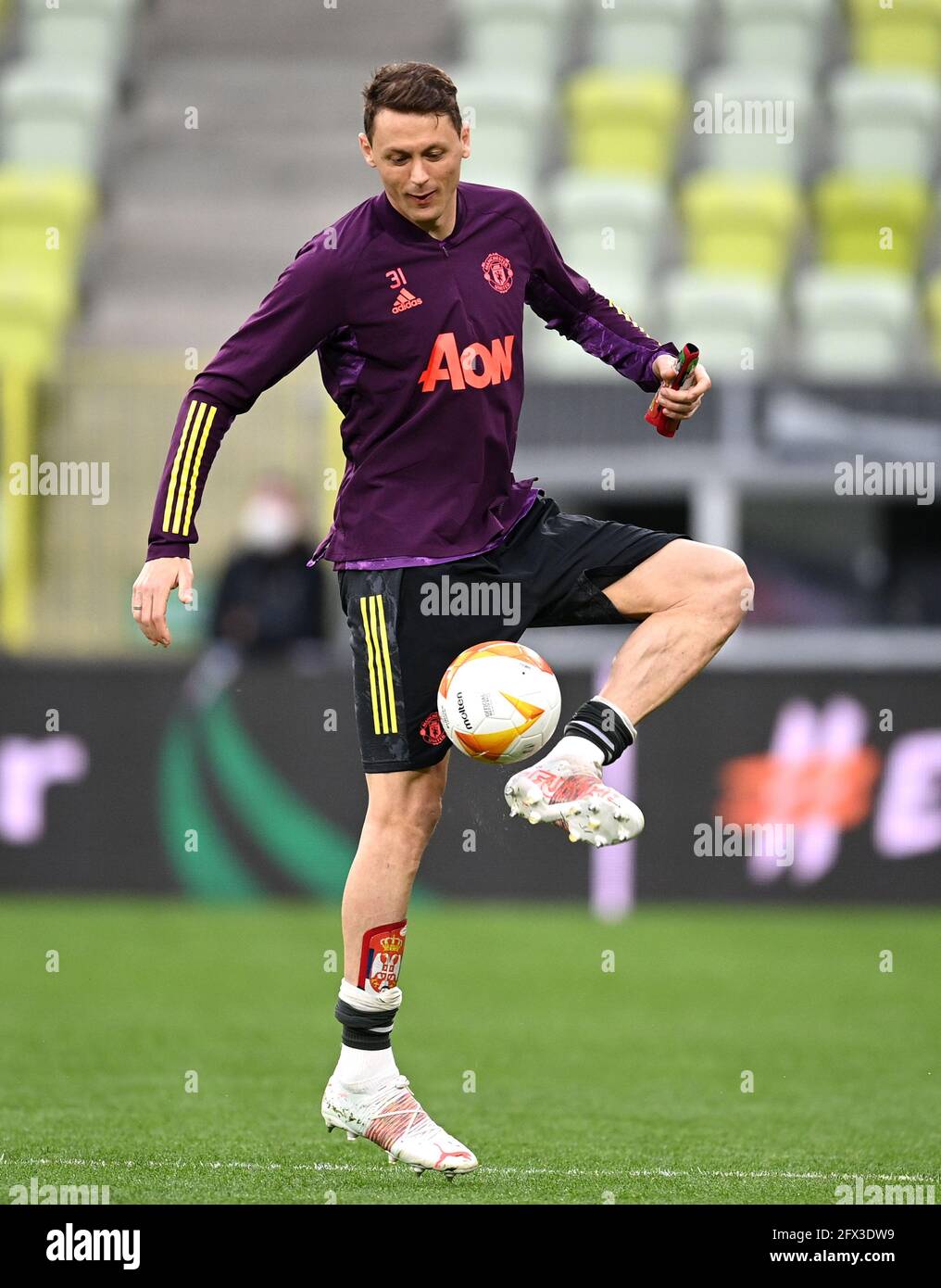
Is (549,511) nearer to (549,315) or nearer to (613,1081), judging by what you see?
(549,315)

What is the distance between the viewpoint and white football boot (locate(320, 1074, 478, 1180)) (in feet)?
16.9

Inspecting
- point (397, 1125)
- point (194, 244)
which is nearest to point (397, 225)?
point (397, 1125)

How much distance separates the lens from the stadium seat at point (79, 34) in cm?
1778

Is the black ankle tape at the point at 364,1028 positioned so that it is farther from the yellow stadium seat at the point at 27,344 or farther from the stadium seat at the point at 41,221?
the stadium seat at the point at 41,221

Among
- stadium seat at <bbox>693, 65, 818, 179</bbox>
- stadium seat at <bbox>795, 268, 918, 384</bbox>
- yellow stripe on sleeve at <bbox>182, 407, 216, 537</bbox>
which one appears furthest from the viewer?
stadium seat at <bbox>693, 65, 818, 179</bbox>

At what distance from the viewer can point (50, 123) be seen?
56.0 feet

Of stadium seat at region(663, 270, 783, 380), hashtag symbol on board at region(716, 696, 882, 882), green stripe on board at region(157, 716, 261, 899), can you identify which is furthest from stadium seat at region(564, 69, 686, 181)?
green stripe on board at region(157, 716, 261, 899)

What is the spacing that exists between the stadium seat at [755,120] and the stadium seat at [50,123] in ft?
16.0

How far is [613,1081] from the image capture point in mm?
7047

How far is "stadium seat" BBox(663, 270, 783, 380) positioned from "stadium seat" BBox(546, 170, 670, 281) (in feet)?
1.96

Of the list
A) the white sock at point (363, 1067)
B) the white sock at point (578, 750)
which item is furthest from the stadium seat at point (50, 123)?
the white sock at point (578, 750)

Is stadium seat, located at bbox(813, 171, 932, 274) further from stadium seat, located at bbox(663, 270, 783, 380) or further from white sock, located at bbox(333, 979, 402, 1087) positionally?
white sock, located at bbox(333, 979, 402, 1087)

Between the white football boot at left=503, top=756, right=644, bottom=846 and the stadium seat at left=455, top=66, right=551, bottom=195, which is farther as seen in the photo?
the stadium seat at left=455, top=66, right=551, bottom=195
